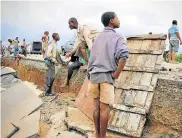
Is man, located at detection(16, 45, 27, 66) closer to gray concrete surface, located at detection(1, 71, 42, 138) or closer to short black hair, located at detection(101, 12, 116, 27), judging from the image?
gray concrete surface, located at detection(1, 71, 42, 138)

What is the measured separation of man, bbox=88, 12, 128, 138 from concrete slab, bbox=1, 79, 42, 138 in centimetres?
160

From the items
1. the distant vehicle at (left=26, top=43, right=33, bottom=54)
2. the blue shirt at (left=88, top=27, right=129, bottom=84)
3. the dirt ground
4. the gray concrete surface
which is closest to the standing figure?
the gray concrete surface

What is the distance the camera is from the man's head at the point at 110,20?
11.5 feet

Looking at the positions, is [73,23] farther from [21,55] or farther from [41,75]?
[21,55]

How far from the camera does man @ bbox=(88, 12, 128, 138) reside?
336 centimetres

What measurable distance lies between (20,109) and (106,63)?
3723 mm

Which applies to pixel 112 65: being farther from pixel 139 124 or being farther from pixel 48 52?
pixel 48 52

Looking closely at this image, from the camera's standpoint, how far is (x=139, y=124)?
3.97 m

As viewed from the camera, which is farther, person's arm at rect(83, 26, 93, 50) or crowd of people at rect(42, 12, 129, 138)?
person's arm at rect(83, 26, 93, 50)

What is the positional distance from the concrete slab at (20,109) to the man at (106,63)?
1595 millimetres

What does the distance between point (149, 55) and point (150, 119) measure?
1.19m

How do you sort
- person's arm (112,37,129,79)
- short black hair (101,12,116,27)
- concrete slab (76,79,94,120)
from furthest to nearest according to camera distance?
concrete slab (76,79,94,120) → short black hair (101,12,116,27) → person's arm (112,37,129,79)

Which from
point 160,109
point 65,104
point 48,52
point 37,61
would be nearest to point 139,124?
point 160,109

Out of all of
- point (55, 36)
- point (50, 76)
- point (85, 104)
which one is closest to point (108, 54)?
point (85, 104)
